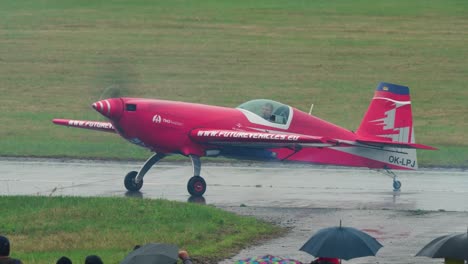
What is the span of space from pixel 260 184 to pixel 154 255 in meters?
15.1

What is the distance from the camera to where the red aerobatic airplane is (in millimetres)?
24109

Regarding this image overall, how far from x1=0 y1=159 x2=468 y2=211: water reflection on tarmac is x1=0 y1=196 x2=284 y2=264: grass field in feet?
8.85

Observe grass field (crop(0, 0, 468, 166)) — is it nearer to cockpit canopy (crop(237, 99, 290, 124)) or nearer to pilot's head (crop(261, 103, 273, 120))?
cockpit canopy (crop(237, 99, 290, 124))

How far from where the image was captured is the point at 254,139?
24.0 m

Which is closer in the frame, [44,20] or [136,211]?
[136,211]

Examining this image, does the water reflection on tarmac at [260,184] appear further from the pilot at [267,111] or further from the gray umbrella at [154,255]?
the gray umbrella at [154,255]

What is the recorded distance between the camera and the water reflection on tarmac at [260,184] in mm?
22891

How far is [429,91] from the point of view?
45.6 m

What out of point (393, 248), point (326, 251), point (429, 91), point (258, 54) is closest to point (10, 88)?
point (258, 54)

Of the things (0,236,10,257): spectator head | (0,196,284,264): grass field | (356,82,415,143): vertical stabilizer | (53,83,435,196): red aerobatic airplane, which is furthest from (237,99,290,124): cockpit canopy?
(0,236,10,257): spectator head

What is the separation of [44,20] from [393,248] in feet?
150

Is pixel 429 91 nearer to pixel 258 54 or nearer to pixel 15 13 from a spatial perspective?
pixel 258 54

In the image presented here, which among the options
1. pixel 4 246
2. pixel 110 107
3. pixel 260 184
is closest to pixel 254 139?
pixel 260 184

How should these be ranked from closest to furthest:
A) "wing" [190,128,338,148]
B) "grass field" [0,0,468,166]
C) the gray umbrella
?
the gray umbrella → "wing" [190,128,338,148] → "grass field" [0,0,468,166]
